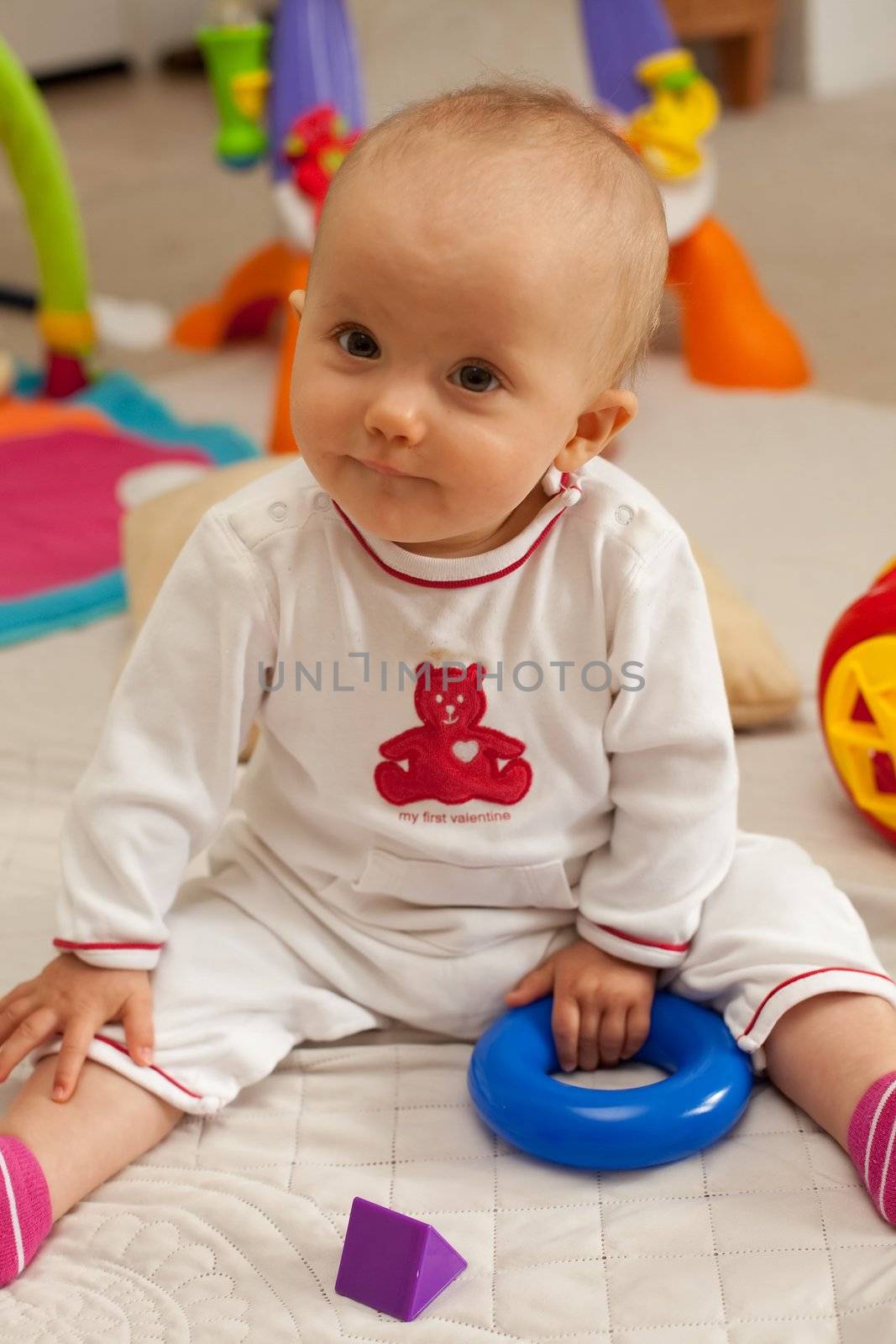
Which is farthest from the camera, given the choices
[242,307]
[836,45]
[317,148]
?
[836,45]

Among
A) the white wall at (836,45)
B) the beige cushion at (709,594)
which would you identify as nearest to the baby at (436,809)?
the beige cushion at (709,594)

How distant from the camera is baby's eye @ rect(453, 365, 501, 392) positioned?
72cm

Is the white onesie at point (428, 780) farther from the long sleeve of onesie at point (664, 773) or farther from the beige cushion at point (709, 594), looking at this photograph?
the beige cushion at point (709, 594)

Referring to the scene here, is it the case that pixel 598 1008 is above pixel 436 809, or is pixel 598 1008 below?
below

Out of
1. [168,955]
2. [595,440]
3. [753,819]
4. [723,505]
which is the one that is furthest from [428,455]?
[723,505]

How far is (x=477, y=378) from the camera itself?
2.38 feet

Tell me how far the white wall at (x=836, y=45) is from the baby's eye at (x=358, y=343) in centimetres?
330

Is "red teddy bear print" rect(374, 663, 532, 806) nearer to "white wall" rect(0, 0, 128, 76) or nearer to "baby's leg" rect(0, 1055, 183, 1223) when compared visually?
"baby's leg" rect(0, 1055, 183, 1223)

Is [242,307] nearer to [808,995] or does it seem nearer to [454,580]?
[454,580]

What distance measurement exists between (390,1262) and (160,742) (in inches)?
11.8

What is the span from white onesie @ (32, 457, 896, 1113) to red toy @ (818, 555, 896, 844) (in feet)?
0.55

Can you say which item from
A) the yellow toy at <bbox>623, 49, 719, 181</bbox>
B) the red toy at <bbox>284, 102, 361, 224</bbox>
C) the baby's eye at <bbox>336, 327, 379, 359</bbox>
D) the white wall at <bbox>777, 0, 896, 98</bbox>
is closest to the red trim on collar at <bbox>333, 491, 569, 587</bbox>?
the baby's eye at <bbox>336, 327, 379, 359</bbox>

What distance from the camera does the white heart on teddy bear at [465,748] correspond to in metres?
0.86

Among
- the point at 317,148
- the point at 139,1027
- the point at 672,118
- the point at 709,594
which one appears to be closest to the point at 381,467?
the point at 139,1027
